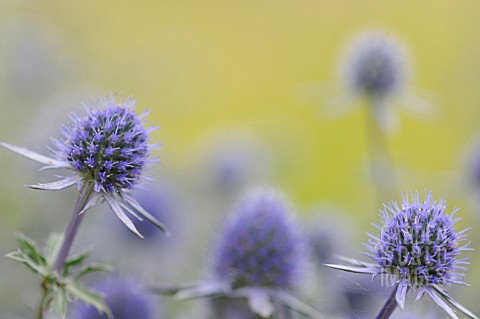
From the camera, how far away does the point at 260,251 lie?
5.82ft

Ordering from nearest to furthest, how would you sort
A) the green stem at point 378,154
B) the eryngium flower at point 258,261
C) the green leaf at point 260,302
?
the green leaf at point 260,302
the eryngium flower at point 258,261
the green stem at point 378,154

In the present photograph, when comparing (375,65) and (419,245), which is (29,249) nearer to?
(419,245)

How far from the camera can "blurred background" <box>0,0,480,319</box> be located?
231cm

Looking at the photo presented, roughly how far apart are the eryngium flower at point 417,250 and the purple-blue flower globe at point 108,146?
1.41 feet

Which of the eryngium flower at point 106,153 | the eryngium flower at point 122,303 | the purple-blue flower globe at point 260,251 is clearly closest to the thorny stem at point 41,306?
the eryngium flower at point 106,153

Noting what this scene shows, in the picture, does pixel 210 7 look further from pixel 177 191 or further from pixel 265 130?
pixel 177 191

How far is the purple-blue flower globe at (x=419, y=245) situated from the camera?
1208 mm

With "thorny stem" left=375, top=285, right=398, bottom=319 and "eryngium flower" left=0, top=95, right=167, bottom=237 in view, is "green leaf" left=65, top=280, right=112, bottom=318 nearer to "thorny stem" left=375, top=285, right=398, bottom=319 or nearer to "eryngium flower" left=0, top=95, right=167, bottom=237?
"eryngium flower" left=0, top=95, right=167, bottom=237

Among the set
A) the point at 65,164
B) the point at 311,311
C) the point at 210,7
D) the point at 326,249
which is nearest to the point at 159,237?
the point at 326,249

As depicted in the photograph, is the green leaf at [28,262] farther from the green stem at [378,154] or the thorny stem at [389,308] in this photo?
the green stem at [378,154]

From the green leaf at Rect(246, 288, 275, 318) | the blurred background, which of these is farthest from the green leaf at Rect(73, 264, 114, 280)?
the green leaf at Rect(246, 288, 275, 318)

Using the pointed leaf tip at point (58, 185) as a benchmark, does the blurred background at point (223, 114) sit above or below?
above

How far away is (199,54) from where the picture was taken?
3.74m

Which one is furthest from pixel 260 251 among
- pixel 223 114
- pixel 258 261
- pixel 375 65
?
pixel 223 114
